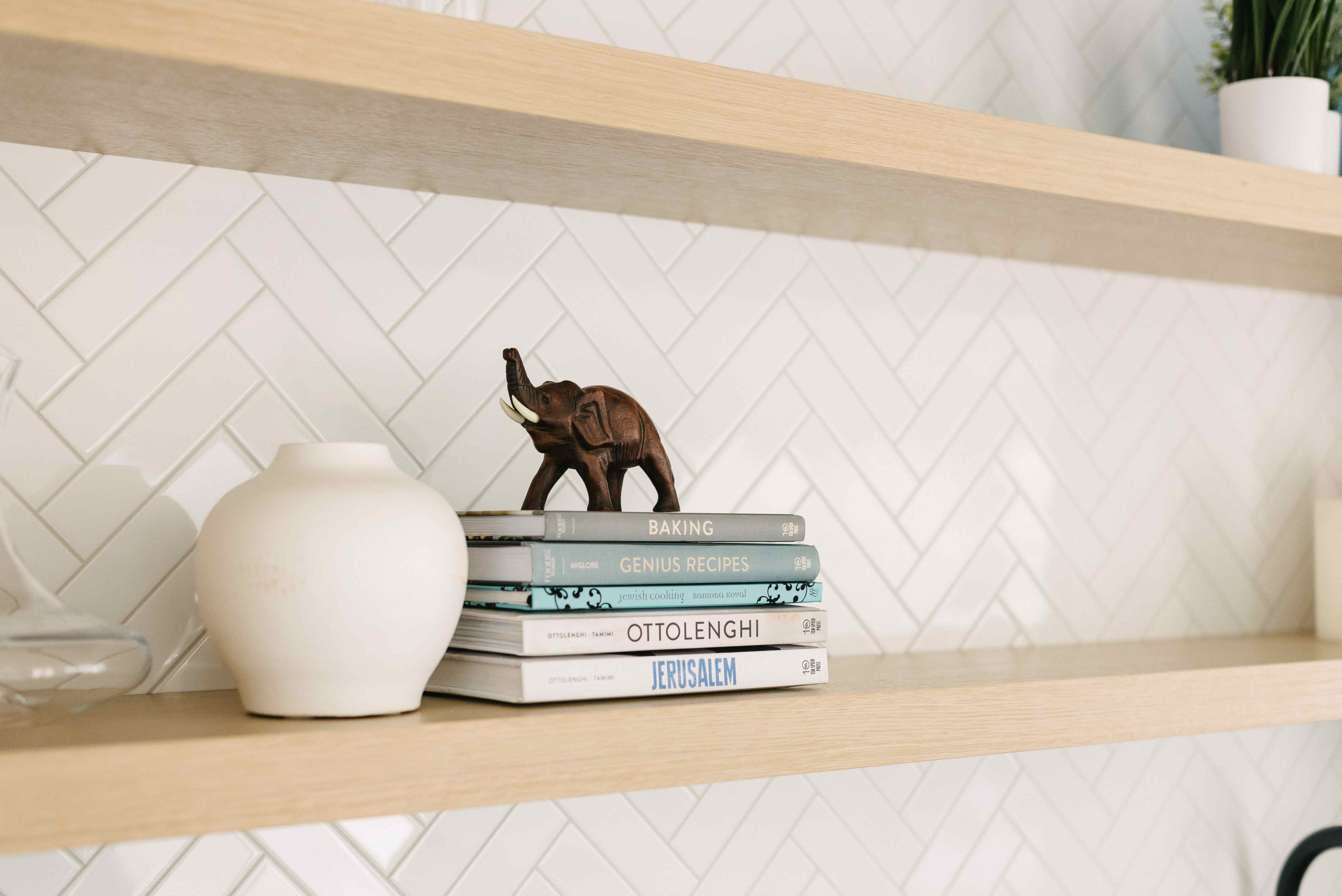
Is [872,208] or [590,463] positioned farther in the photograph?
[872,208]

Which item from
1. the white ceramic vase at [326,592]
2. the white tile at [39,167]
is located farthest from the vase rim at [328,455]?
the white tile at [39,167]

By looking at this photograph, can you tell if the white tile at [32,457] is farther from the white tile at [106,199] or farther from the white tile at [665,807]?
the white tile at [665,807]

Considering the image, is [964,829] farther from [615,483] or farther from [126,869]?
[126,869]

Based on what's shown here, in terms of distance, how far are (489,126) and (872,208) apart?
441mm

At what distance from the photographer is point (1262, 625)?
1.50 meters

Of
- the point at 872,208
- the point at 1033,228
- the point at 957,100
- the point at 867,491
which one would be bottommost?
the point at 867,491

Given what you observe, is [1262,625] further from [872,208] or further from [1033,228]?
[872,208]

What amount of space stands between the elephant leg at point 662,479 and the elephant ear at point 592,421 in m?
0.04

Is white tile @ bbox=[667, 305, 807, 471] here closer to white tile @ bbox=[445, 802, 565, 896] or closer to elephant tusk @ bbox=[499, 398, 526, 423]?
elephant tusk @ bbox=[499, 398, 526, 423]

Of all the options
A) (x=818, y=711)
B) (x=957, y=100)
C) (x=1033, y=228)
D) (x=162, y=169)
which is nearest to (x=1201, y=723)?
(x=818, y=711)

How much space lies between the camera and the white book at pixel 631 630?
2.59 ft

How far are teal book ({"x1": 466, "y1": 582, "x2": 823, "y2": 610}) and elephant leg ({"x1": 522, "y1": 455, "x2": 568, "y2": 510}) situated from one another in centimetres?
9

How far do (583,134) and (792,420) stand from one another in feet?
1.55

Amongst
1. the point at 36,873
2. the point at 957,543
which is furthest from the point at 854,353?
the point at 36,873
